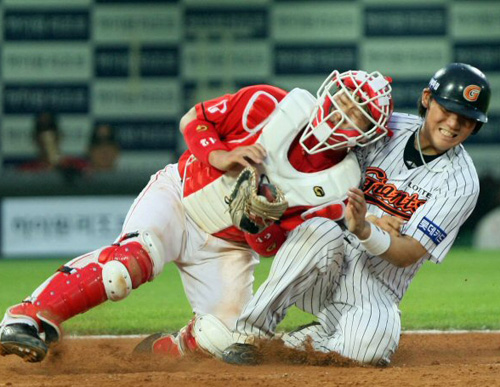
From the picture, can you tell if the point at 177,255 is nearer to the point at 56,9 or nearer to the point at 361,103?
the point at 361,103

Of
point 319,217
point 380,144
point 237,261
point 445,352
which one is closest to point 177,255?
point 237,261

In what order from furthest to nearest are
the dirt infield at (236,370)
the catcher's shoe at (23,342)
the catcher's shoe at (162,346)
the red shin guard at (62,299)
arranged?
the catcher's shoe at (162,346) < the red shin guard at (62,299) < the catcher's shoe at (23,342) < the dirt infield at (236,370)

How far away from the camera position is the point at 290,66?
496 inches

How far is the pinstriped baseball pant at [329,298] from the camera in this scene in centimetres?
418

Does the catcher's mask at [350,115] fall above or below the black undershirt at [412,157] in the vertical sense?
above

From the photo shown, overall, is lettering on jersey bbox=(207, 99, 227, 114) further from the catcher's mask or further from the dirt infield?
the dirt infield

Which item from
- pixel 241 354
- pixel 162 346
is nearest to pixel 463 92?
pixel 241 354

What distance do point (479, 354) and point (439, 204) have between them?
39.4 inches

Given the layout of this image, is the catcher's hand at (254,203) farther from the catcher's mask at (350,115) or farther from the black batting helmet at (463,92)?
the black batting helmet at (463,92)

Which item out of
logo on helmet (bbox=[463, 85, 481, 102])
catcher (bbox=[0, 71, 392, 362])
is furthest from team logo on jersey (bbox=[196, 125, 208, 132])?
logo on helmet (bbox=[463, 85, 481, 102])

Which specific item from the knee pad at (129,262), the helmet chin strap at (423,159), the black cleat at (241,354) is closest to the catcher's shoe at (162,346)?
the black cleat at (241,354)

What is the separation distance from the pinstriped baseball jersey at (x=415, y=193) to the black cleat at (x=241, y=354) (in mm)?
678

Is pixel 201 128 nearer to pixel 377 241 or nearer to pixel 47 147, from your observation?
pixel 377 241

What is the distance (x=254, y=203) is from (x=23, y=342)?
1057 mm
